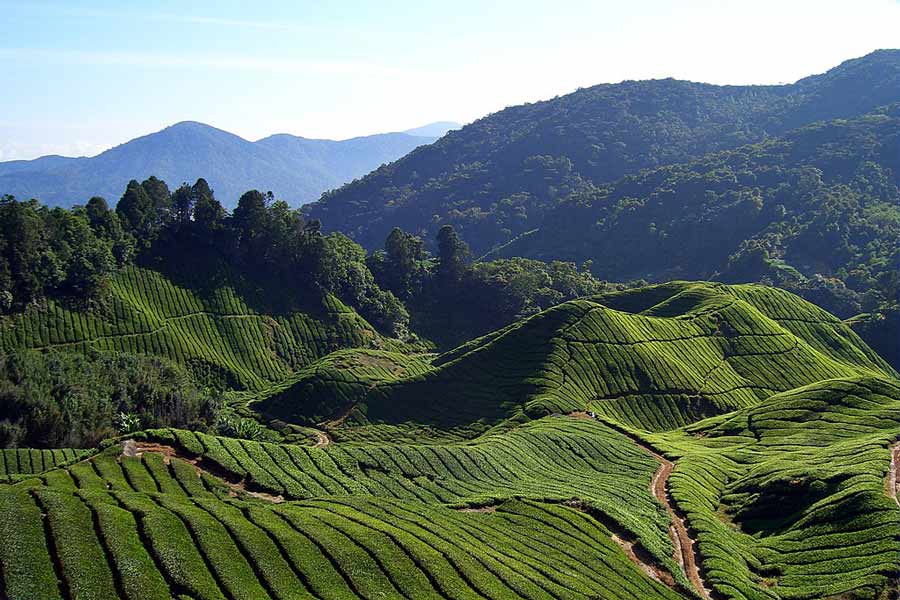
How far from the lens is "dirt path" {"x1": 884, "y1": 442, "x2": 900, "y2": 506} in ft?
139

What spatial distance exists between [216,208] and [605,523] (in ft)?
350

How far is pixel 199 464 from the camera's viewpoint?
42.9 meters

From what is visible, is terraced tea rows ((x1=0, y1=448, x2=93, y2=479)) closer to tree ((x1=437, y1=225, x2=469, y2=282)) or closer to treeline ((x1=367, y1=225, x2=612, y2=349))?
treeline ((x1=367, y1=225, x2=612, y2=349))

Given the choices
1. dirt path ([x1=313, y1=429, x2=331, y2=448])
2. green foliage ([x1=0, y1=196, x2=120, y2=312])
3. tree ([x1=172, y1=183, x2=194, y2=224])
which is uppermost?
tree ([x1=172, y1=183, x2=194, y2=224])

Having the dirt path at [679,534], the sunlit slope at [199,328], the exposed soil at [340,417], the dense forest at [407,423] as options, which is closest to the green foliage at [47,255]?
the dense forest at [407,423]

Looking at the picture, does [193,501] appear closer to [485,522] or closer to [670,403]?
[485,522]

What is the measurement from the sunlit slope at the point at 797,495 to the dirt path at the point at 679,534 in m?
0.59

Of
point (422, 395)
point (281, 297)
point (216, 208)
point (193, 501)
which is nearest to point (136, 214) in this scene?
point (216, 208)

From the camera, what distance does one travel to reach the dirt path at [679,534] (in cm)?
3762

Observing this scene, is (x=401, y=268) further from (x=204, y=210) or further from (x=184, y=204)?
(x=184, y=204)

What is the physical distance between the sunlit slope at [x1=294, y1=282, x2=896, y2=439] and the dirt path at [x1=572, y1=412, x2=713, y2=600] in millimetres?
20162

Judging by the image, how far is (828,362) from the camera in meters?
98.9

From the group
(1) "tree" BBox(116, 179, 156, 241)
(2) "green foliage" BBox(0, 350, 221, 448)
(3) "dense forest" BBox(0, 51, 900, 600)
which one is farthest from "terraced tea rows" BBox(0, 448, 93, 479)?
(1) "tree" BBox(116, 179, 156, 241)

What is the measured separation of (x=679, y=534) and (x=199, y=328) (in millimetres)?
87586
